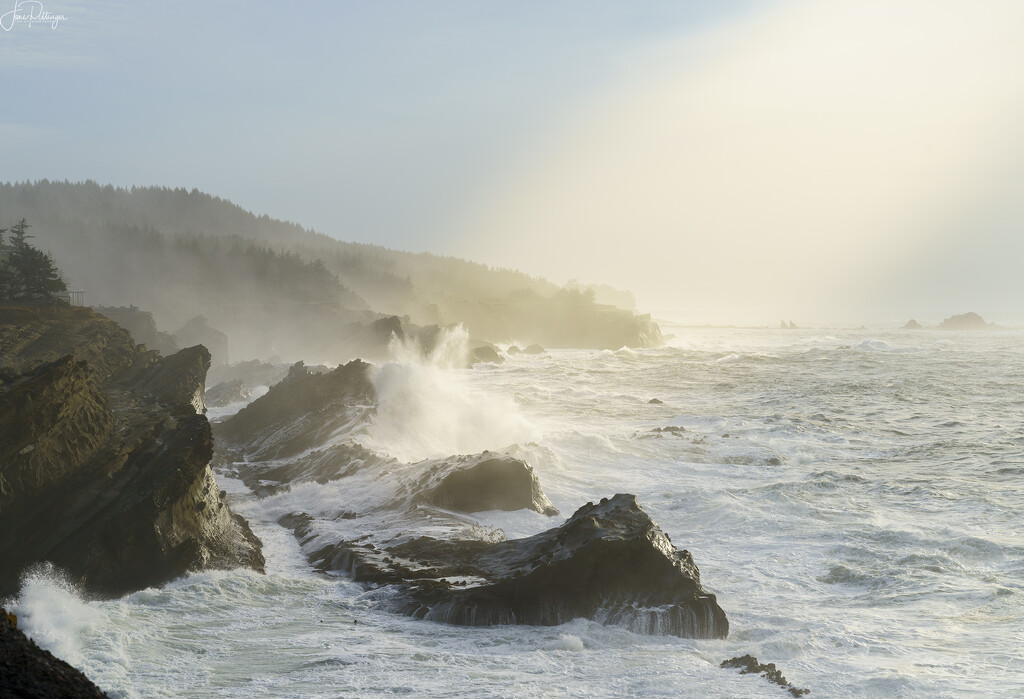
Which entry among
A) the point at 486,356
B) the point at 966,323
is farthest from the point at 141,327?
the point at 966,323

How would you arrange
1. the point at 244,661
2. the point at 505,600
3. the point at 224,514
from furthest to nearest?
the point at 224,514, the point at 505,600, the point at 244,661

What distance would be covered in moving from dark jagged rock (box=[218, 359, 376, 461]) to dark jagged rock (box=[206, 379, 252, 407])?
9644 mm

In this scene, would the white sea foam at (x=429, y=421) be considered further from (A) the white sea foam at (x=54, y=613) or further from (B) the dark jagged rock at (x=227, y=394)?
(B) the dark jagged rock at (x=227, y=394)

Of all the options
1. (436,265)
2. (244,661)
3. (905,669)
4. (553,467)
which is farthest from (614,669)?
(436,265)

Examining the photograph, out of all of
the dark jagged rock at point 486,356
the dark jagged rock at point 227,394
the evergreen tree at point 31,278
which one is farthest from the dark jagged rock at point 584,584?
the dark jagged rock at point 486,356

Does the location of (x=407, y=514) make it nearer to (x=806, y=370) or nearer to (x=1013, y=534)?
(x=1013, y=534)

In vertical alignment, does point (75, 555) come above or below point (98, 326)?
below

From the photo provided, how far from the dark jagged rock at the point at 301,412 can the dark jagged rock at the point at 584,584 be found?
36.4 ft

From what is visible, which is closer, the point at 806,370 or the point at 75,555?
the point at 75,555

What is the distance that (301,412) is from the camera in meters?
23.5

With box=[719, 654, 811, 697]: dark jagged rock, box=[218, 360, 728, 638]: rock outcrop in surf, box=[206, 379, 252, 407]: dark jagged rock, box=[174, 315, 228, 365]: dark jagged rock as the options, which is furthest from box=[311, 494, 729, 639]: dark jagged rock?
box=[174, 315, 228, 365]: dark jagged rock

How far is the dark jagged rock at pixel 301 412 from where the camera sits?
2167 cm

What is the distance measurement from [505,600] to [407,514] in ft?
15.2

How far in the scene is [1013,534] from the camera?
14.3 m
